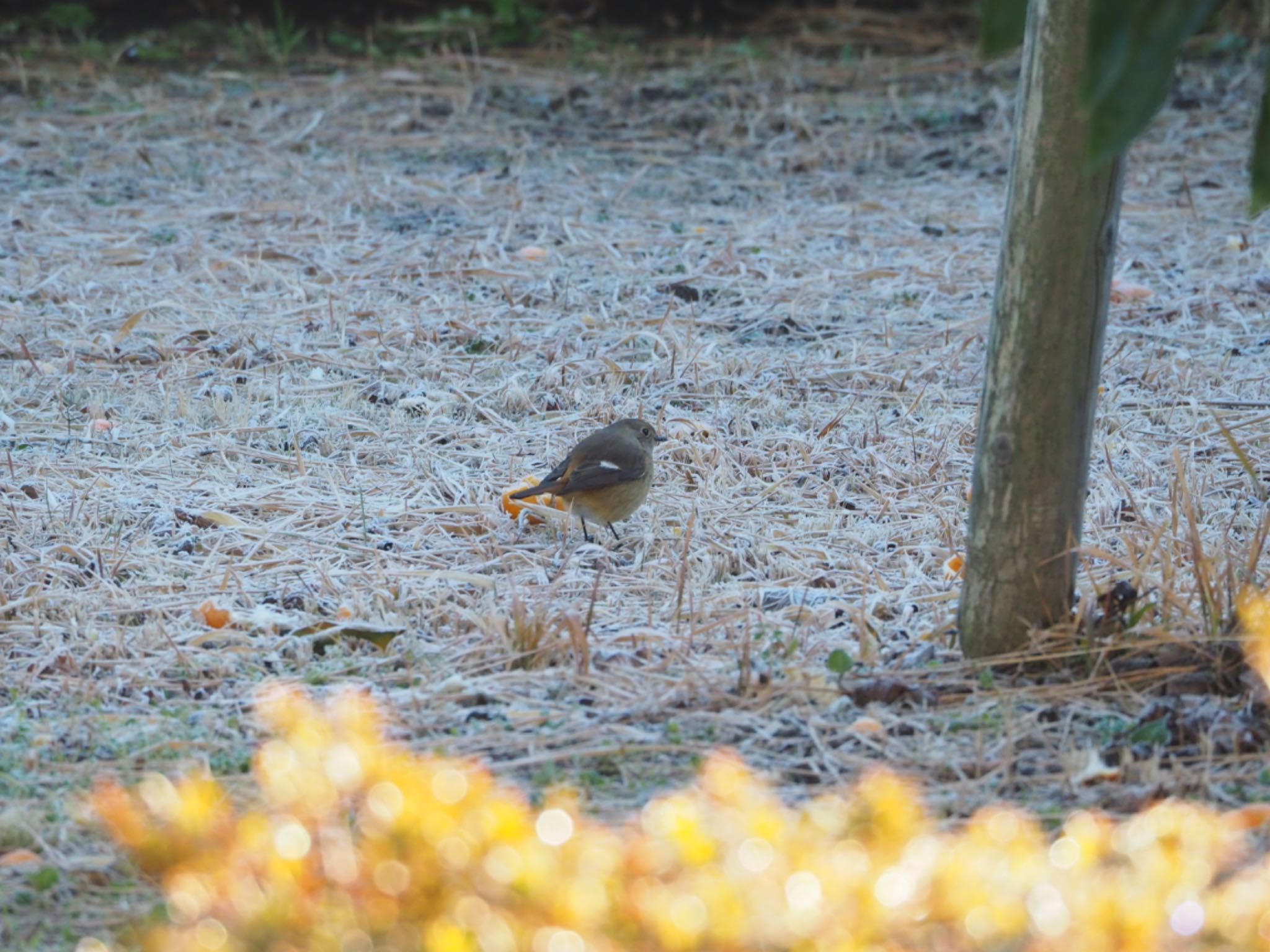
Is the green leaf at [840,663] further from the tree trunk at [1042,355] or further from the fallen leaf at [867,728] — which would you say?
the tree trunk at [1042,355]

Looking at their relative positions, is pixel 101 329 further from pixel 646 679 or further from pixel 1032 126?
pixel 1032 126

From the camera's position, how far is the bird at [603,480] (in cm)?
400

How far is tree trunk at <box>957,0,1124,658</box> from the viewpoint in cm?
280

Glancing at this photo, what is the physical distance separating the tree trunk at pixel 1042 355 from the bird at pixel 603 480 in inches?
45.8

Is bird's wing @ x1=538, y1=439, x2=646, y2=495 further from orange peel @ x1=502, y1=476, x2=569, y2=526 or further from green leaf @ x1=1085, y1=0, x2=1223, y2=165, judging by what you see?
green leaf @ x1=1085, y1=0, x2=1223, y2=165

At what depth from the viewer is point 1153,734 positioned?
9.14ft

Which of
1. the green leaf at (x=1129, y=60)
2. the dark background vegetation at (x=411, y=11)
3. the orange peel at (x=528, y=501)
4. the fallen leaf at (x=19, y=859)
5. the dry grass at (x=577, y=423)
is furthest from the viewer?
the dark background vegetation at (x=411, y=11)

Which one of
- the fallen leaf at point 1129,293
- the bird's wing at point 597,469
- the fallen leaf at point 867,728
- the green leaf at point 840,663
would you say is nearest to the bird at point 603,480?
the bird's wing at point 597,469

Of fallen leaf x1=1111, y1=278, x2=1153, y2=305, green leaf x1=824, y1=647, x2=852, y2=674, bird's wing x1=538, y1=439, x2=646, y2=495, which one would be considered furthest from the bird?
fallen leaf x1=1111, y1=278, x2=1153, y2=305

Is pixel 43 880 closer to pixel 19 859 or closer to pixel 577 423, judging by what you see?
pixel 19 859

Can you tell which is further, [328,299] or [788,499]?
[328,299]

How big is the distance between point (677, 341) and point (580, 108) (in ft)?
13.0

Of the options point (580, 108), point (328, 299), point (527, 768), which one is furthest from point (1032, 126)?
point (580, 108)

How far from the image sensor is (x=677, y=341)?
5.80 metres
